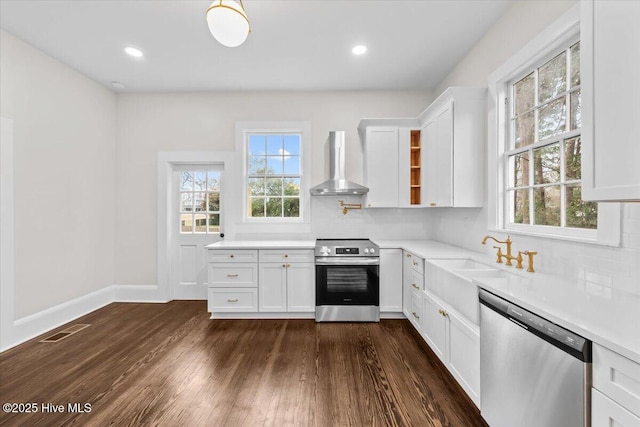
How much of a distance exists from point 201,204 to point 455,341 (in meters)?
3.69

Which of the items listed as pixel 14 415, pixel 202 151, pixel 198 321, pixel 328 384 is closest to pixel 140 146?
pixel 202 151

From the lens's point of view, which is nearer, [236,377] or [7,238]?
[236,377]

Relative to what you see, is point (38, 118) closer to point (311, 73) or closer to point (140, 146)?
point (140, 146)

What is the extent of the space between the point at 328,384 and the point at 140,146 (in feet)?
13.3

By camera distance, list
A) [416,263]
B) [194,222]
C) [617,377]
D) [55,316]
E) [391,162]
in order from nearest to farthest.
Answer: [617,377] < [416,263] < [55,316] < [391,162] < [194,222]

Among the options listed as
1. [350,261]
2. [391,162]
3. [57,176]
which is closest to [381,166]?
[391,162]

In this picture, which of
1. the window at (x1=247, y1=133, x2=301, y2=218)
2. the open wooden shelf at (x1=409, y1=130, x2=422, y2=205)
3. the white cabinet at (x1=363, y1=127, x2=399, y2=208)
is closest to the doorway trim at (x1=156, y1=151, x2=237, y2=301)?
the window at (x1=247, y1=133, x2=301, y2=218)

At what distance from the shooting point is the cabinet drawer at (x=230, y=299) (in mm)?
3438

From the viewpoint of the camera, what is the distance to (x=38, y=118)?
3045mm

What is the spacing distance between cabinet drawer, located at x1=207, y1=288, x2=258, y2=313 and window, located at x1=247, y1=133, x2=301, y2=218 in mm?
1150

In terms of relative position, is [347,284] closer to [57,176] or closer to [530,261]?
[530,261]

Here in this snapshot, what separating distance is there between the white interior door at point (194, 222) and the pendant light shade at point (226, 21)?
2.70 m

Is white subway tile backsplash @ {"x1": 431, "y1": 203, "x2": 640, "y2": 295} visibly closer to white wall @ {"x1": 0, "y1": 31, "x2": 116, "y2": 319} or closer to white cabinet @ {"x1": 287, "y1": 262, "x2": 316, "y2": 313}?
white cabinet @ {"x1": 287, "y1": 262, "x2": 316, "y2": 313}

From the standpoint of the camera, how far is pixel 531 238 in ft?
6.95
